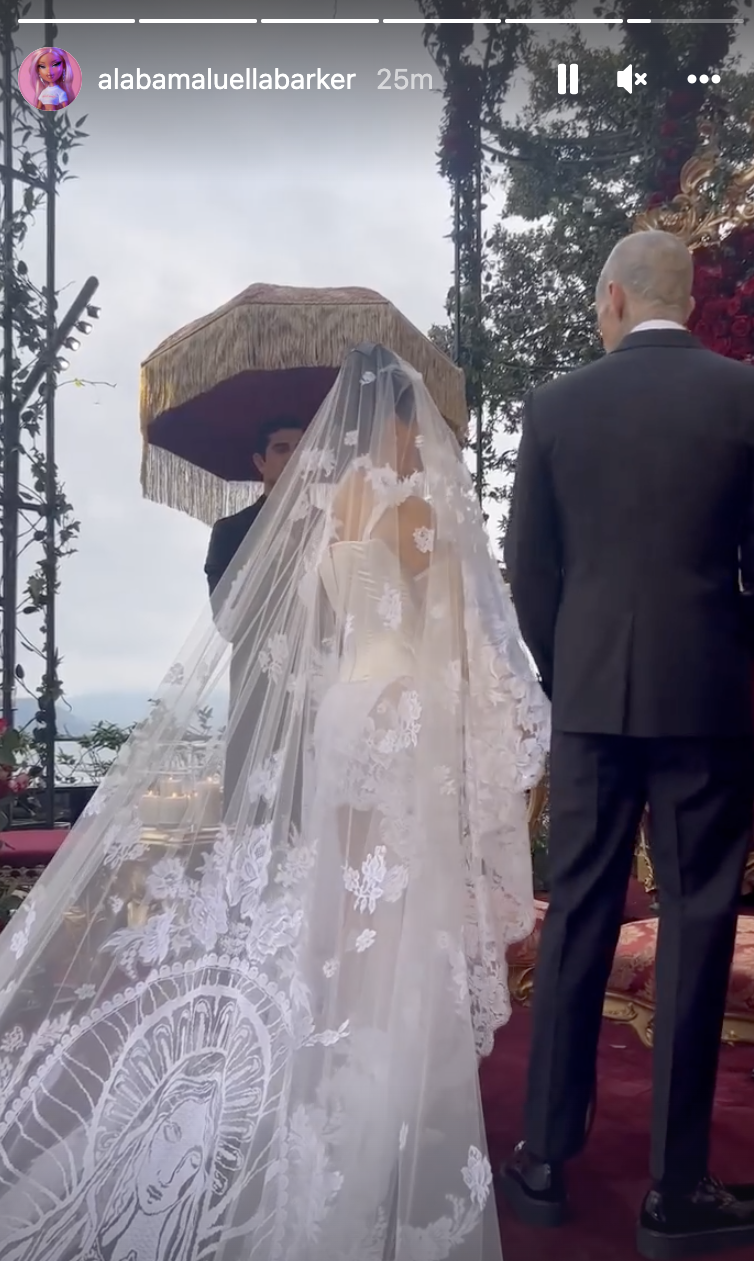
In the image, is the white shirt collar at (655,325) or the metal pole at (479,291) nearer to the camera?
the white shirt collar at (655,325)

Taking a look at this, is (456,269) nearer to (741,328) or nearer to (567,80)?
(567,80)

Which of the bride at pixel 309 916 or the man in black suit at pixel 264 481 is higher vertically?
the man in black suit at pixel 264 481

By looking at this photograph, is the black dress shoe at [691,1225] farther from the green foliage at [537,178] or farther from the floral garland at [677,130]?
the floral garland at [677,130]

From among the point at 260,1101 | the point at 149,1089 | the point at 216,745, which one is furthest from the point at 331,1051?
the point at 216,745

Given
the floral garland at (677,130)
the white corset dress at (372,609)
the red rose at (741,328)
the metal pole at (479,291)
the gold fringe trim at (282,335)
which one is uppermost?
the floral garland at (677,130)

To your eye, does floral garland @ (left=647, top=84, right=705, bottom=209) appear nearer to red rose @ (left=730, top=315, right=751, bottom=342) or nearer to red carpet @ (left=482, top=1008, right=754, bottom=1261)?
red rose @ (left=730, top=315, right=751, bottom=342)

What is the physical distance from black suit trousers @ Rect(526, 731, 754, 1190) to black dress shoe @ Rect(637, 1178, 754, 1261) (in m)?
0.03

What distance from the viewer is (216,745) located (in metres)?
1.72

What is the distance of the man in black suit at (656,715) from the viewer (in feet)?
4.85

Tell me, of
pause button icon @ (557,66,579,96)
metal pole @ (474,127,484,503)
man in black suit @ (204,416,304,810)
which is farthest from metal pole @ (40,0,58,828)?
pause button icon @ (557,66,579,96)

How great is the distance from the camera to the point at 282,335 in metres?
2.18

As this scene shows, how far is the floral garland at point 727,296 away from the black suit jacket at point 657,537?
5.08 feet

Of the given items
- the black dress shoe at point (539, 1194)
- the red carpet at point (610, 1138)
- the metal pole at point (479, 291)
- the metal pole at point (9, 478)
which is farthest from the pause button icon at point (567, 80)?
the black dress shoe at point (539, 1194)

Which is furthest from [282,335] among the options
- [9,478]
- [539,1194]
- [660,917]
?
[9,478]
